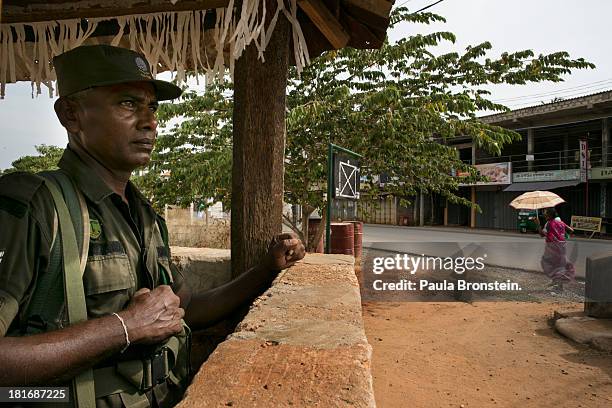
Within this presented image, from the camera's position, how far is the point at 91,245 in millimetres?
1157

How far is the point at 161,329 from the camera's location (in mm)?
1128

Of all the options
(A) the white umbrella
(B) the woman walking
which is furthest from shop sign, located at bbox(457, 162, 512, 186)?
(B) the woman walking

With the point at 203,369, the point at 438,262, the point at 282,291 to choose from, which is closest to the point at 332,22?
the point at 282,291

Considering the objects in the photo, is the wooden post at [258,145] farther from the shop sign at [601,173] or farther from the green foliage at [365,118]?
the shop sign at [601,173]

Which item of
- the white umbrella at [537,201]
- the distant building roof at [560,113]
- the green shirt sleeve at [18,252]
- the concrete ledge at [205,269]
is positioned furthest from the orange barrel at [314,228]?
the distant building roof at [560,113]

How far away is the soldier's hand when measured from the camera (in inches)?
42.4

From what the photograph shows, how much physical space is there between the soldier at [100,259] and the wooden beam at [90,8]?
1019 mm

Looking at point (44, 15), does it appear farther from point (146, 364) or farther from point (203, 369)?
point (203, 369)

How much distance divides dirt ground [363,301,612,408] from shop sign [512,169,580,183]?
548 inches

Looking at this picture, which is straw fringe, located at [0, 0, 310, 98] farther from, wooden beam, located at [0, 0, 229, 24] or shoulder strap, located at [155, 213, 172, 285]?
shoulder strap, located at [155, 213, 172, 285]

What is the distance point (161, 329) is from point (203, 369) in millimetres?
159

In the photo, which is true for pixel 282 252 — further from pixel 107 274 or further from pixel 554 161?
pixel 554 161

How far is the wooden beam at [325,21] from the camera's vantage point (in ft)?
7.33

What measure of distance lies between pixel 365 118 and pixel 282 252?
4514 mm
